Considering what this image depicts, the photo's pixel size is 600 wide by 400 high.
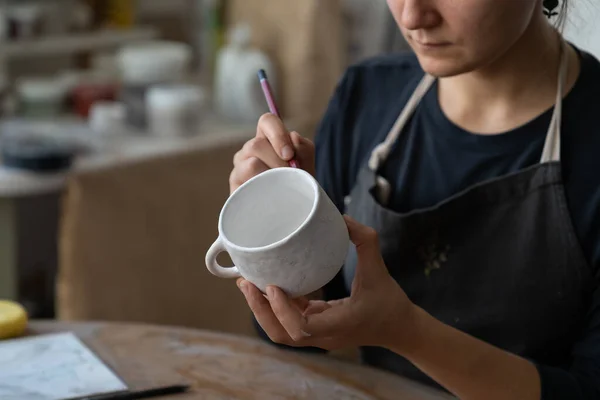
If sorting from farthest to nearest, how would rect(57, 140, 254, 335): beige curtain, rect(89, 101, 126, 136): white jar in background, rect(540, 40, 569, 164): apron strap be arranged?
rect(89, 101, 126, 136): white jar in background, rect(57, 140, 254, 335): beige curtain, rect(540, 40, 569, 164): apron strap

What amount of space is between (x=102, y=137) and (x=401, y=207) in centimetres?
109

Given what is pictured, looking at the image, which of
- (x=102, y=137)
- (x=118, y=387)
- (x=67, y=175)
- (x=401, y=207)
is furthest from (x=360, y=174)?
(x=102, y=137)

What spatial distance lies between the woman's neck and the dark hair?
0.14 feet

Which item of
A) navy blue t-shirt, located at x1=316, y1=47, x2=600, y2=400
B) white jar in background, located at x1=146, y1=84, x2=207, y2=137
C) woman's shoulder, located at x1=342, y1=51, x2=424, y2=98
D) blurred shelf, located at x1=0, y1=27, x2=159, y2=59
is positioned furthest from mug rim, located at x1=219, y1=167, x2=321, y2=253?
blurred shelf, located at x1=0, y1=27, x2=159, y2=59

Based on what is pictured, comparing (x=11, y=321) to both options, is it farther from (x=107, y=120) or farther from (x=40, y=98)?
(x=40, y=98)

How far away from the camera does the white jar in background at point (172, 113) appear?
213 cm

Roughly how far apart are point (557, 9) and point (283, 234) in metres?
0.41

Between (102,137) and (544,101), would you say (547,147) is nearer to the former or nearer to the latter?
(544,101)

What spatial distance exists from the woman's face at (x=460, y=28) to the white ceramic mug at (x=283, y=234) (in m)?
0.24

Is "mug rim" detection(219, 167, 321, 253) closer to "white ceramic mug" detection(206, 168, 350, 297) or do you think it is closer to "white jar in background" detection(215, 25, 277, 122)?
"white ceramic mug" detection(206, 168, 350, 297)

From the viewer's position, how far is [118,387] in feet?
3.11

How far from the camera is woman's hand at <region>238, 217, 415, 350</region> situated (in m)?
0.81

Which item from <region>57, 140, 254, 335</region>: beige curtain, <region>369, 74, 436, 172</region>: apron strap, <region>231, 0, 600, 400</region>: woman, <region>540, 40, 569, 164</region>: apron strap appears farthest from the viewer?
<region>57, 140, 254, 335</region>: beige curtain

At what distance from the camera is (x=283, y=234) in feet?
2.84
